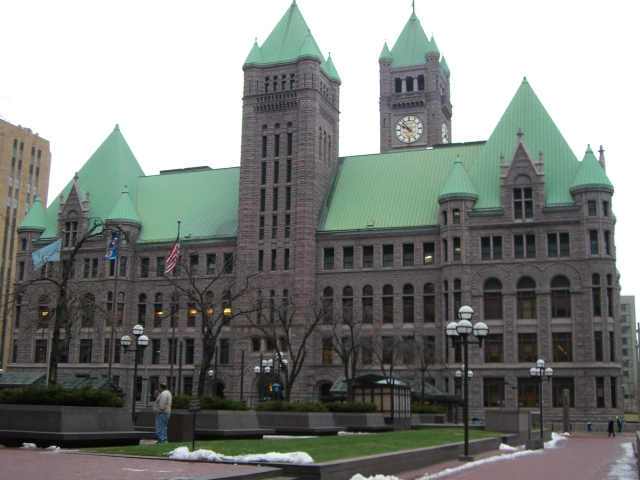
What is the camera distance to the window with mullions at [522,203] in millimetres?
69375

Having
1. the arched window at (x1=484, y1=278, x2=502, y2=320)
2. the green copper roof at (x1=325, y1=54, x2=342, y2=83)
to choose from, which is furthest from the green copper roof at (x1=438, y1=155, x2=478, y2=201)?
the green copper roof at (x1=325, y1=54, x2=342, y2=83)

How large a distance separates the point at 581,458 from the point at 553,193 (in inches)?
1557

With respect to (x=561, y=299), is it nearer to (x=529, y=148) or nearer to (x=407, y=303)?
(x=407, y=303)

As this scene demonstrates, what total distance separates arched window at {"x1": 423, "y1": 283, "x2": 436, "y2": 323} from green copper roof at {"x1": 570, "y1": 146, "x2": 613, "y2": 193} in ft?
47.8

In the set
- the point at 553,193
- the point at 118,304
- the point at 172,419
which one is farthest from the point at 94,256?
the point at 172,419

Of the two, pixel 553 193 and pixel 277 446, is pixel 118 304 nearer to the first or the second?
pixel 553 193

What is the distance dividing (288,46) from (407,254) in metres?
24.5

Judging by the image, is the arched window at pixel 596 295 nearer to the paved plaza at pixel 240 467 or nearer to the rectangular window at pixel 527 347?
the rectangular window at pixel 527 347

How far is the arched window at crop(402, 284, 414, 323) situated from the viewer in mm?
72938

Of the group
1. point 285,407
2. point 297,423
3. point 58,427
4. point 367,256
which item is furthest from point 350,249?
point 58,427

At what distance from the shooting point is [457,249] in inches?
2768

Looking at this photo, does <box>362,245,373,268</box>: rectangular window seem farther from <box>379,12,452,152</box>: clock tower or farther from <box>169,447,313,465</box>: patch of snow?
<box>169,447,313,465</box>: patch of snow

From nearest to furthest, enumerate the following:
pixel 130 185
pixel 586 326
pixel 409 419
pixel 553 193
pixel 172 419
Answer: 1. pixel 172 419
2. pixel 409 419
3. pixel 586 326
4. pixel 553 193
5. pixel 130 185

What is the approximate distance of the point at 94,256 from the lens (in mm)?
84000
